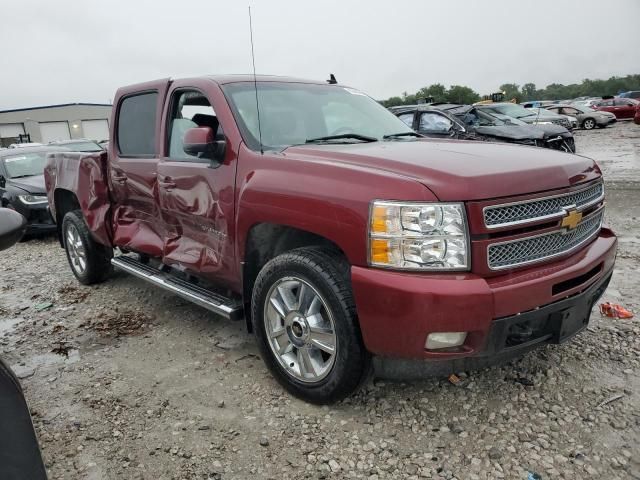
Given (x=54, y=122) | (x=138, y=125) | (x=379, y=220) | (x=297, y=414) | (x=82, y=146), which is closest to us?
(x=379, y=220)

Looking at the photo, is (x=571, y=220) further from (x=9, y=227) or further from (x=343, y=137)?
(x=9, y=227)

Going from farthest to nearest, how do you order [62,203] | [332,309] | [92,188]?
[62,203] → [92,188] → [332,309]

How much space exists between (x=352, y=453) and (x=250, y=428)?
60 cm

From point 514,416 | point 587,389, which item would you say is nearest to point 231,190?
point 514,416


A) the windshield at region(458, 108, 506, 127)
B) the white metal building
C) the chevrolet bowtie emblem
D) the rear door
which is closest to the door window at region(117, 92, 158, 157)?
the rear door

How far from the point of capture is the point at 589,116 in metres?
26.0

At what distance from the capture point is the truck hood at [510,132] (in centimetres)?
1027

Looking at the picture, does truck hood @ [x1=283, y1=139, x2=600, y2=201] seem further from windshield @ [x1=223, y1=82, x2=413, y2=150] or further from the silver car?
the silver car

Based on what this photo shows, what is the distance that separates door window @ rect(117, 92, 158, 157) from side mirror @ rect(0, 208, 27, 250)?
2711 mm

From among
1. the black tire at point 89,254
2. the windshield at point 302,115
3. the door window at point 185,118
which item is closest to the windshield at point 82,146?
the black tire at point 89,254

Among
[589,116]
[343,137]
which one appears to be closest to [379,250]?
[343,137]

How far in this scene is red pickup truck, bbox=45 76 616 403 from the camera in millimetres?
2336

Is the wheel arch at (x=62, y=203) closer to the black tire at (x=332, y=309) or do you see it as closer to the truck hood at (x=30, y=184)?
the truck hood at (x=30, y=184)

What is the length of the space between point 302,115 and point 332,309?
1.61 m
